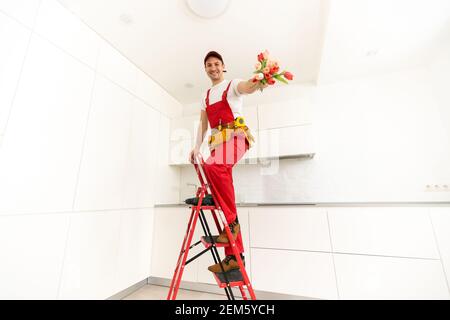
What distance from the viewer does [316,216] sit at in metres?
1.82

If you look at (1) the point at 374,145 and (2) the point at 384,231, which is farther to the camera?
(1) the point at 374,145

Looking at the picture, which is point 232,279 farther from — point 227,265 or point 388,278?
point 388,278

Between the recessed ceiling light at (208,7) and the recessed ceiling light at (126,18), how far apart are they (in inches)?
22.8

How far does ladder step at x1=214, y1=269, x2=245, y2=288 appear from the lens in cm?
114

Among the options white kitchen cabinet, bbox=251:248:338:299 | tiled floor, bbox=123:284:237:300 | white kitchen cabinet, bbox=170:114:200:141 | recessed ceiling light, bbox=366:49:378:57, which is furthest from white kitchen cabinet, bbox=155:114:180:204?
recessed ceiling light, bbox=366:49:378:57

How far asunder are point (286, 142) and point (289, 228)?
1032 millimetres

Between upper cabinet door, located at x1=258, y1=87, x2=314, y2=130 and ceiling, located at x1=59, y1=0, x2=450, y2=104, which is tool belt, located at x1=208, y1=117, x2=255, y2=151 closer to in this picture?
ceiling, located at x1=59, y1=0, x2=450, y2=104

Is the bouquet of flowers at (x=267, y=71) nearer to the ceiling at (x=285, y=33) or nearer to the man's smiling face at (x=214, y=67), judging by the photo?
the man's smiling face at (x=214, y=67)

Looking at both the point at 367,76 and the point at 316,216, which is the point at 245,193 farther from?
the point at 367,76

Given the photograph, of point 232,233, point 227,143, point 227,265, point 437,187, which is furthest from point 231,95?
point 437,187

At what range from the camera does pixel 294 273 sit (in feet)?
5.85
